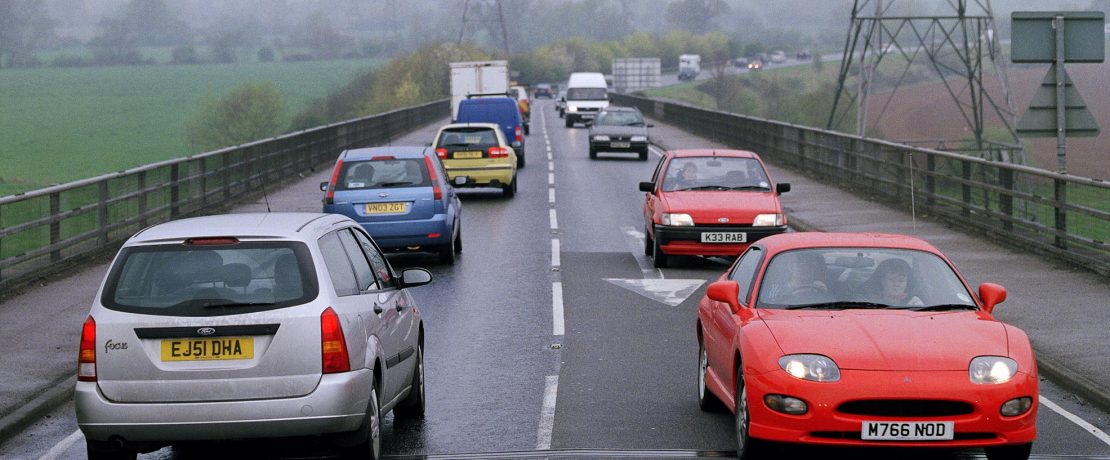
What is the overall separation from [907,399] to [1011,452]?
718 millimetres

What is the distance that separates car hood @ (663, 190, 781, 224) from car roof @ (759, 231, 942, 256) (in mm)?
Answer: 8610

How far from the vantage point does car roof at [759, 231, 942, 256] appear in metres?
8.45

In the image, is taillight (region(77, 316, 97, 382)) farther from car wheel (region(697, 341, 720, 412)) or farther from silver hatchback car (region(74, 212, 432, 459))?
car wheel (region(697, 341, 720, 412))

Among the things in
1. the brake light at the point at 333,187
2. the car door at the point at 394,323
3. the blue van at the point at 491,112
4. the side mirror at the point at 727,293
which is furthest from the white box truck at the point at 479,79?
the side mirror at the point at 727,293

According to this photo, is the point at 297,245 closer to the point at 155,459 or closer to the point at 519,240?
the point at 155,459

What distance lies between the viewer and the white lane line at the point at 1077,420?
27.5 ft

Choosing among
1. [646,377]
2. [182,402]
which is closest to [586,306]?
[646,377]

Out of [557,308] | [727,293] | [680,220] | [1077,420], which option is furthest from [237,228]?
[680,220]

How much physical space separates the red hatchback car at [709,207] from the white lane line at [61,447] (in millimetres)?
9894

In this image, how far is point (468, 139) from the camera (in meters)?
28.4

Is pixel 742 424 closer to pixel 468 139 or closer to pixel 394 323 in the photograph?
pixel 394 323

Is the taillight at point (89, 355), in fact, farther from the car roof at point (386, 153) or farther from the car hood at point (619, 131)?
the car hood at point (619, 131)

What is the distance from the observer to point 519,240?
21.2m

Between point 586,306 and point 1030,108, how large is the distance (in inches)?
207
